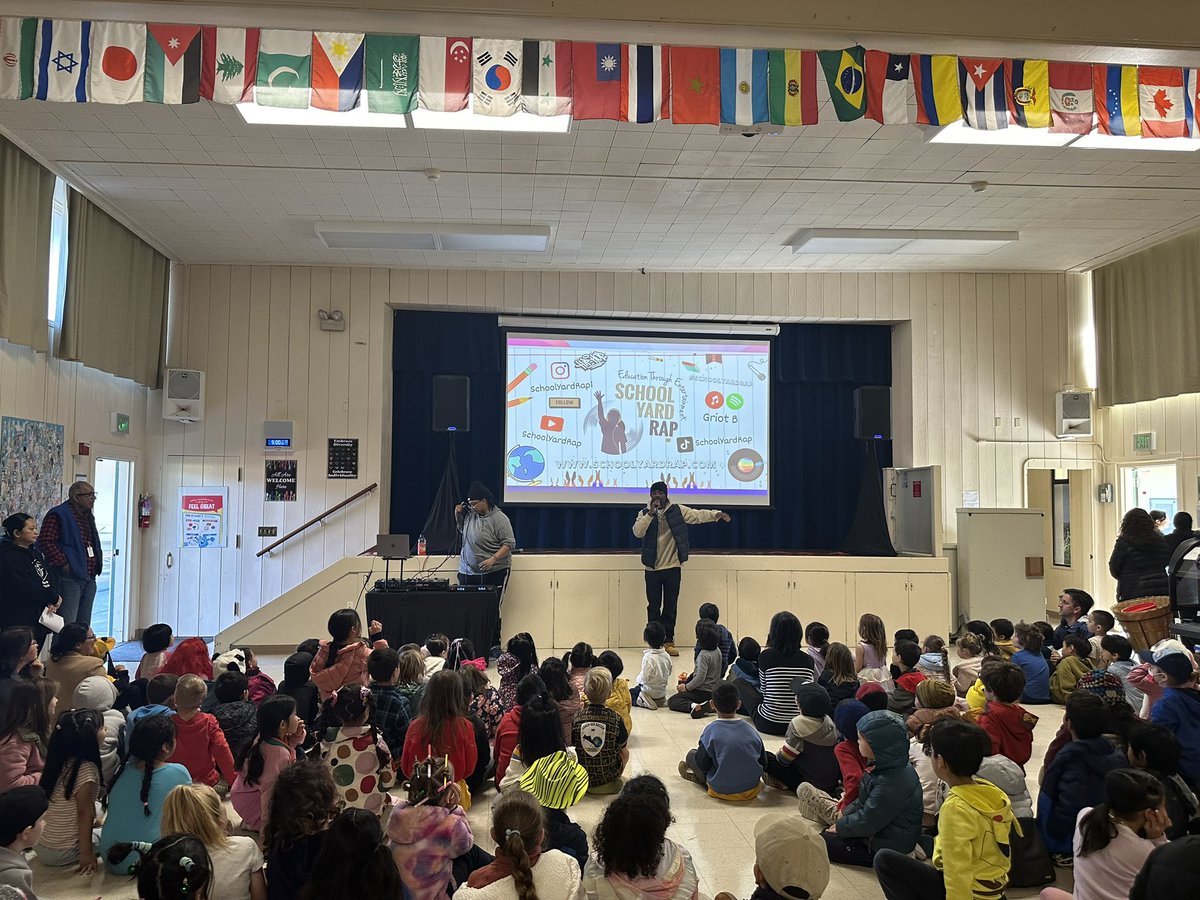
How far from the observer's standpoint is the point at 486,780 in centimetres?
420

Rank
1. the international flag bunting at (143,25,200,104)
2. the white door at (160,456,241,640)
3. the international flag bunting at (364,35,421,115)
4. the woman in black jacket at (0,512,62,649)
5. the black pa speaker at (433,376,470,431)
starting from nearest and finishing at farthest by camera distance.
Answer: the international flag bunting at (143,25,200,104) < the international flag bunting at (364,35,421,115) < the woman in black jacket at (0,512,62,649) < the white door at (160,456,241,640) < the black pa speaker at (433,376,470,431)

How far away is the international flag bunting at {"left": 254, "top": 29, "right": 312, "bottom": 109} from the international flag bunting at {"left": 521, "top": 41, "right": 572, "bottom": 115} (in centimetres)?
100

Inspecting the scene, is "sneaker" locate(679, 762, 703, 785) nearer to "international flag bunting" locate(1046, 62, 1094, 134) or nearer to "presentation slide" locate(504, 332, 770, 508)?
"international flag bunting" locate(1046, 62, 1094, 134)

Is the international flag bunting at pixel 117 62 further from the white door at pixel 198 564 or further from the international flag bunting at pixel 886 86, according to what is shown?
the white door at pixel 198 564

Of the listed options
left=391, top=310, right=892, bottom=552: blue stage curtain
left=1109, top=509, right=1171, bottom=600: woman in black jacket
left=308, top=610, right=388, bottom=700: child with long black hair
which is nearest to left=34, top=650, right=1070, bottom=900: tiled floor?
left=308, top=610, right=388, bottom=700: child with long black hair

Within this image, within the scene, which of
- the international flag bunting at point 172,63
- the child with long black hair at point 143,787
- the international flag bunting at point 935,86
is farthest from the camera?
the international flag bunting at point 935,86

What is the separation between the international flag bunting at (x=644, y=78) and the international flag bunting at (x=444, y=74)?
0.76m

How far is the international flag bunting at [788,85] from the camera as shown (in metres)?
4.11

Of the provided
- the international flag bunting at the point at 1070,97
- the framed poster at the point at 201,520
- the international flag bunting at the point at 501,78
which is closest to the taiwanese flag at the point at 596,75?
the international flag bunting at the point at 501,78

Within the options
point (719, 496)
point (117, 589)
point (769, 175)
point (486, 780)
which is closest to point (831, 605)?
point (719, 496)

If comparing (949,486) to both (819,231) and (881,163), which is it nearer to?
(819,231)

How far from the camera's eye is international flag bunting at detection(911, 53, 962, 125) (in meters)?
4.13

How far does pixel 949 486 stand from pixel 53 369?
28.2ft

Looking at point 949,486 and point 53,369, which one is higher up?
point 53,369
